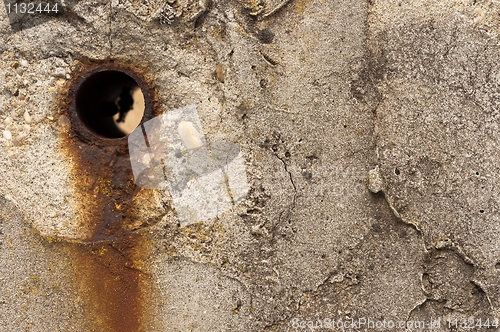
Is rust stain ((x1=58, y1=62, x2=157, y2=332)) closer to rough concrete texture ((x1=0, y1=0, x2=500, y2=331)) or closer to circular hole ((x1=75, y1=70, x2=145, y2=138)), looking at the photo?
rough concrete texture ((x1=0, y1=0, x2=500, y2=331))

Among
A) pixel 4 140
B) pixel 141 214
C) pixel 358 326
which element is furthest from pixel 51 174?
pixel 358 326

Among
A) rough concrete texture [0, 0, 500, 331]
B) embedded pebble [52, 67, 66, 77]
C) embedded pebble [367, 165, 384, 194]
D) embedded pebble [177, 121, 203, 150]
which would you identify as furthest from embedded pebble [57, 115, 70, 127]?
embedded pebble [367, 165, 384, 194]

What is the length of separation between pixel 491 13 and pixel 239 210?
1.34 meters

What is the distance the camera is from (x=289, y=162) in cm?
163

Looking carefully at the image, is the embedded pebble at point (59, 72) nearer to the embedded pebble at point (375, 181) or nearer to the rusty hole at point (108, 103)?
the rusty hole at point (108, 103)

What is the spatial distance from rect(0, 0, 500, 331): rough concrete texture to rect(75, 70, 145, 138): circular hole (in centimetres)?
11

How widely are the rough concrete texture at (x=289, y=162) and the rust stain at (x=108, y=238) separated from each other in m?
0.01

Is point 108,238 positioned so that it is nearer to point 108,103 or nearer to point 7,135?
point 7,135

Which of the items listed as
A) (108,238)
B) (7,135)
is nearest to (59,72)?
(7,135)

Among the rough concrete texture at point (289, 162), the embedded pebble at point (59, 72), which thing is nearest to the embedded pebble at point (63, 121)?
the rough concrete texture at point (289, 162)

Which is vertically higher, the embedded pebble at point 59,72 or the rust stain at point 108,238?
the embedded pebble at point 59,72

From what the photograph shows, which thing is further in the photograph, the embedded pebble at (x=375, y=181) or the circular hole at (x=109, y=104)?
the circular hole at (x=109, y=104)

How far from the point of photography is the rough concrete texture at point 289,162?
5.25ft

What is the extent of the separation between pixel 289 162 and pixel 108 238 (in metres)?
0.84
